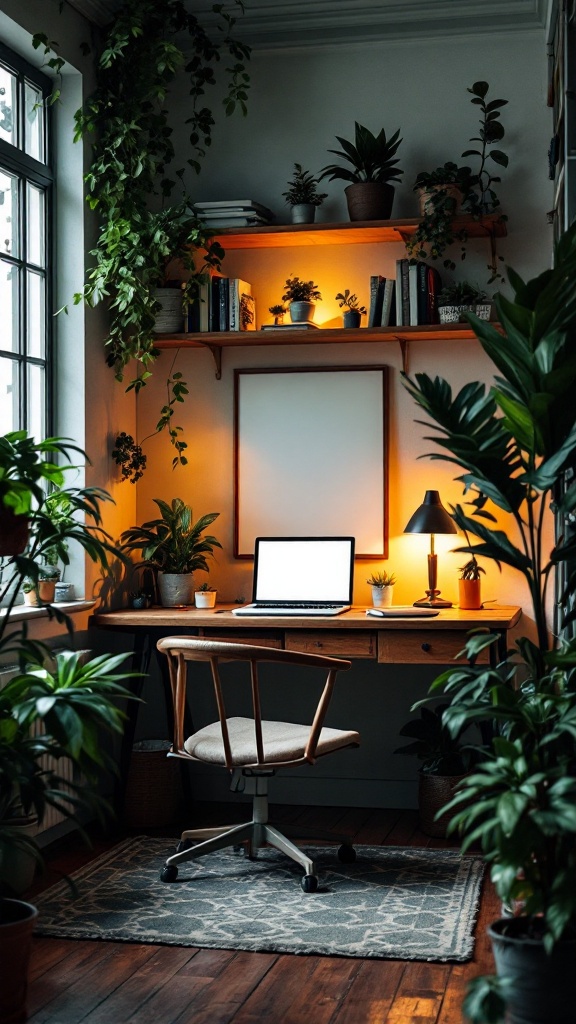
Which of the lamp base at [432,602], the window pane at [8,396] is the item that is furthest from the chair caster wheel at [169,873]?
the window pane at [8,396]

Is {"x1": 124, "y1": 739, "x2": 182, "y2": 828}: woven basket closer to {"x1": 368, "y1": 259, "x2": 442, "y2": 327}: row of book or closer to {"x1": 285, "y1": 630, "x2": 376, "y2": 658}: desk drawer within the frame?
{"x1": 285, "y1": 630, "x2": 376, "y2": 658}: desk drawer

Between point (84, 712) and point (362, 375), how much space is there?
2422 mm

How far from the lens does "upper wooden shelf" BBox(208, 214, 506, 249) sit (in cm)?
435

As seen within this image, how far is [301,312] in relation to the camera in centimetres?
450

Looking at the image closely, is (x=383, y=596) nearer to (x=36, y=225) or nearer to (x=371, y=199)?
(x=371, y=199)

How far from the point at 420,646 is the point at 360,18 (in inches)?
98.8

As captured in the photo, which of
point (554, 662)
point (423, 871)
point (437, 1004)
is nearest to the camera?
point (554, 662)

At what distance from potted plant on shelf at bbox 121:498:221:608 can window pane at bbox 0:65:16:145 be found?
1.48 metres

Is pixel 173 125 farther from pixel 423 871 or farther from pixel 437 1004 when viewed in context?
pixel 437 1004

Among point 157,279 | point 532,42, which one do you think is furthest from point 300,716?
point 532,42

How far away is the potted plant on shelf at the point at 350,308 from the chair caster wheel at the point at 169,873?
216cm

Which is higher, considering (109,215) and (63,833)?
(109,215)

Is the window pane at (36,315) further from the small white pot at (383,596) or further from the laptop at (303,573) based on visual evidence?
the small white pot at (383,596)

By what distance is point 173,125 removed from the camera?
481 centimetres
